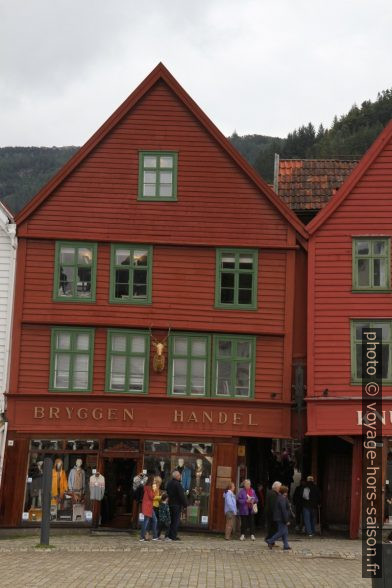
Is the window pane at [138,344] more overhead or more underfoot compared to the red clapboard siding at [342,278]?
more underfoot

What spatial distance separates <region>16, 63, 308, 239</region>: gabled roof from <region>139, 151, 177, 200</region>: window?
56.0 inches

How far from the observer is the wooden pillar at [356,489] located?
27906 millimetres

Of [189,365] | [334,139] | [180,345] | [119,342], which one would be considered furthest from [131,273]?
[334,139]

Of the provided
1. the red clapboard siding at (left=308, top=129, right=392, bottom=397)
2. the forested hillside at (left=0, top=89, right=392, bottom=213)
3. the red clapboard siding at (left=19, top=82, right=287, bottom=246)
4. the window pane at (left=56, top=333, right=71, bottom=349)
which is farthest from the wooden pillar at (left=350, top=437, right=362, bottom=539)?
the forested hillside at (left=0, top=89, right=392, bottom=213)

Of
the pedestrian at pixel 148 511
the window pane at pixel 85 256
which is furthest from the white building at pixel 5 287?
the pedestrian at pixel 148 511

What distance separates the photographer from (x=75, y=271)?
29.9m

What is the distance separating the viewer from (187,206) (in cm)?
3003

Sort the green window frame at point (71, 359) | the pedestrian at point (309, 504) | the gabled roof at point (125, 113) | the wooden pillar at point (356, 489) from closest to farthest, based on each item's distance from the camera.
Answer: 1. the pedestrian at point (309, 504)
2. the wooden pillar at point (356, 489)
3. the green window frame at point (71, 359)
4. the gabled roof at point (125, 113)

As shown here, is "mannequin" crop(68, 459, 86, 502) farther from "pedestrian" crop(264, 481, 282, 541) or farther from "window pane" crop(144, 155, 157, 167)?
"window pane" crop(144, 155, 157, 167)

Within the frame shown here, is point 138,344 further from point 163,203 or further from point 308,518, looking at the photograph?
point 308,518

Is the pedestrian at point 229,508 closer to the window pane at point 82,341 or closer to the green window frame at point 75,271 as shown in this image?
the window pane at point 82,341

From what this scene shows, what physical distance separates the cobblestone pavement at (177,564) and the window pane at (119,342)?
19.8 feet

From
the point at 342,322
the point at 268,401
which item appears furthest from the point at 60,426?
the point at 342,322

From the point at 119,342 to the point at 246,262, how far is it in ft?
15.3
